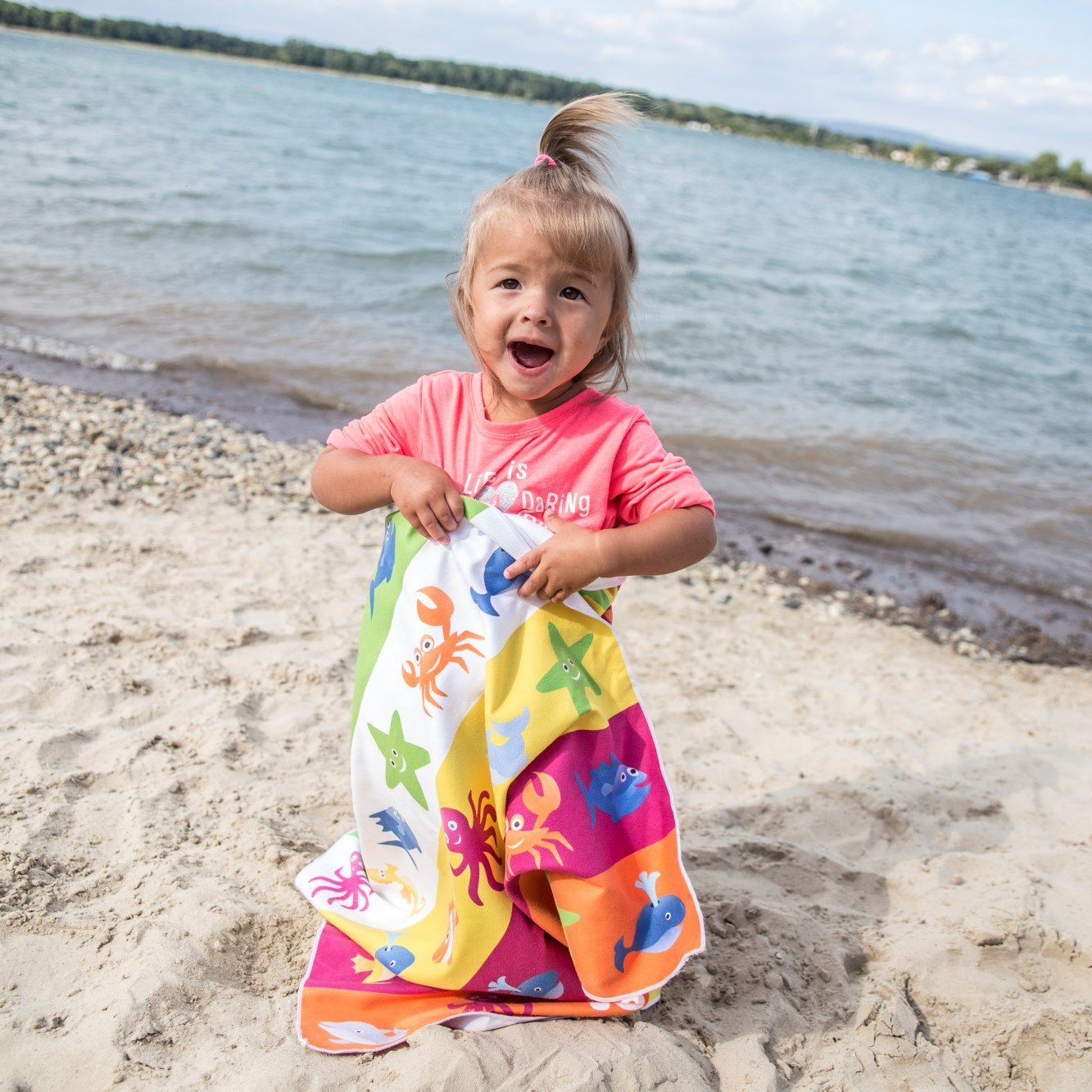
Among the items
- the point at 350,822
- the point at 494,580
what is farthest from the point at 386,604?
the point at 350,822

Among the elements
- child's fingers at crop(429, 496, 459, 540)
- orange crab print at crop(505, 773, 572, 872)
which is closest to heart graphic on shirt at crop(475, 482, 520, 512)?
child's fingers at crop(429, 496, 459, 540)

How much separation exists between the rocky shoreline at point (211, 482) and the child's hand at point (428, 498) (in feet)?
11.8

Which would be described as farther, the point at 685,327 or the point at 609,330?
the point at 685,327

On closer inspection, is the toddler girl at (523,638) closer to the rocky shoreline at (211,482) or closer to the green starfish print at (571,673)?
the green starfish print at (571,673)

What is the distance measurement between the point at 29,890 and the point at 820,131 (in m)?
128

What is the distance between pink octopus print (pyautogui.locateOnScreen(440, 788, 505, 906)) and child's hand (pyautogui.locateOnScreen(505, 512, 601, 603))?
0.51 metres

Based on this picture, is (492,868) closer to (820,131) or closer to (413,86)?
(413,86)

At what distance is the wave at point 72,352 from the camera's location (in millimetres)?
8492

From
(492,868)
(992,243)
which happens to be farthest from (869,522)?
(992,243)

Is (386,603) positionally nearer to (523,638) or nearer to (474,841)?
(523,638)

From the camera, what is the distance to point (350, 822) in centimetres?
299

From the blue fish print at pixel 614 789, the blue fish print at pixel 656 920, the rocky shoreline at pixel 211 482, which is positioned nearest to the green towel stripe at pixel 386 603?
the blue fish print at pixel 614 789

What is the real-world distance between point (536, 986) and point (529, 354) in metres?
1.47

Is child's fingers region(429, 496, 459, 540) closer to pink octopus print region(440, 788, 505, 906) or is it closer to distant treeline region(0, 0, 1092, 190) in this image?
pink octopus print region(440, 788, 505, 906)
